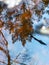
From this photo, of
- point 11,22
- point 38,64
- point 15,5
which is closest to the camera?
point 38,64

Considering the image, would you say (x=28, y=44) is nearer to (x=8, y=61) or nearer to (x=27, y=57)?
(x=27, y=57)

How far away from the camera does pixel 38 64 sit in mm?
1536

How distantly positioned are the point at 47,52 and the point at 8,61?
0.34 meters

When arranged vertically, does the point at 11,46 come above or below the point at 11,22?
below

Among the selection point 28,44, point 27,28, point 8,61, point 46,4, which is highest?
point 46,4

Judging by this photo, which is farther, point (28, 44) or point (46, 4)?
point (46, 4)

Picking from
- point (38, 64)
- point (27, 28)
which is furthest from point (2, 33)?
point (38, 64)

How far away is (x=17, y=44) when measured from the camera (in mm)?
1664

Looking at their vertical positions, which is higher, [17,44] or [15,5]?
[15,5]

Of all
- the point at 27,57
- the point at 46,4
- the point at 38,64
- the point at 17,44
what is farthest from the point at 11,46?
→ the point at 46,4

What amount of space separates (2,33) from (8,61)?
→ 260 millimetres

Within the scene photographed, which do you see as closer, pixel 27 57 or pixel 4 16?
pixel 27 57

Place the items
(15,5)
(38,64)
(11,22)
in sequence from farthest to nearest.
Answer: (15,5), (11,22), (38,64)

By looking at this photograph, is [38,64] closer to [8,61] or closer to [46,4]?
[8,61]
